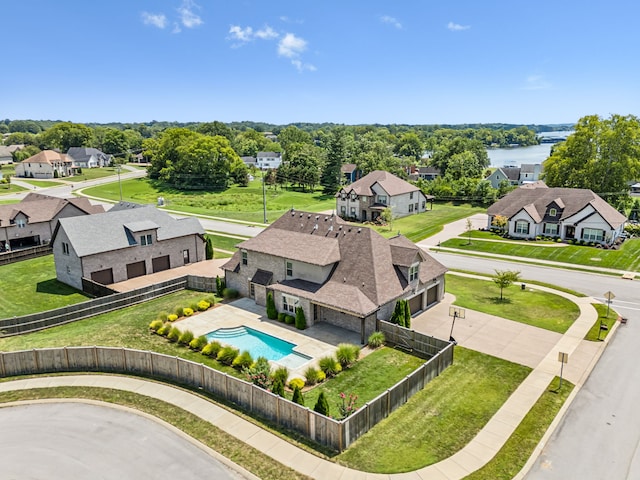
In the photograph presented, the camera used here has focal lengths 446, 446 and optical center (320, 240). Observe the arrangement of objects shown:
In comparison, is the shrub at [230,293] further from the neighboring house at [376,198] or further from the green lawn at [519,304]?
the neighboring house at [376,198]

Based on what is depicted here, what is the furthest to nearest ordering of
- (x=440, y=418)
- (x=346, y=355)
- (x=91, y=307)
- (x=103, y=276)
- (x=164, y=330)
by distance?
(x=103, y=276), (x=91, y=307), (x=164, y=330), (x=346, y=355), (x=440, y=418)

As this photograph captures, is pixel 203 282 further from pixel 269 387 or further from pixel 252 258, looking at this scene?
pixel 269 387

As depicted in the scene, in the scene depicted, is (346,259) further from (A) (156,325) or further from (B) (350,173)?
(B) (350,173)

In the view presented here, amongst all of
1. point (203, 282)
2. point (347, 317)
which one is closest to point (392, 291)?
point (347, 317)

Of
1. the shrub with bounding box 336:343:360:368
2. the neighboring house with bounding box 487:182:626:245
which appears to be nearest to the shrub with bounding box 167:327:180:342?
the shrub with bounding box 336:343:360:368

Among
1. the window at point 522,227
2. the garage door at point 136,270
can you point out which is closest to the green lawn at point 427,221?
the window at point 522,227

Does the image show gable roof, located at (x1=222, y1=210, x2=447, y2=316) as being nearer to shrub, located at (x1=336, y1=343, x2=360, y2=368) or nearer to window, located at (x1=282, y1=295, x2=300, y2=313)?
window, located at (x1=282, y1=295, x2=300, y2=313)

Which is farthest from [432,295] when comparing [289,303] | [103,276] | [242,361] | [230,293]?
[103,276]
